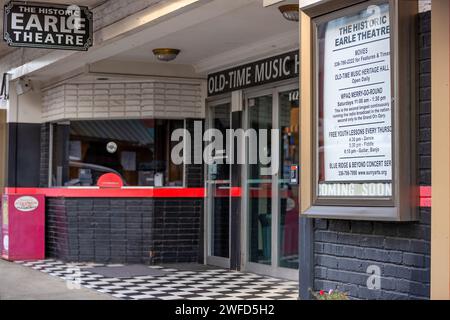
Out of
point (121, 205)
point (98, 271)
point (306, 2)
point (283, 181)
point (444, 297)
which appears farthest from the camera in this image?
point (121, 205)

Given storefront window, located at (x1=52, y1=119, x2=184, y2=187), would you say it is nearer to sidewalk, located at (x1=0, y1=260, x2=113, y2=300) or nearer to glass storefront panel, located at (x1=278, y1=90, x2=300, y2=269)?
sidewalk, located at (x1=0, y1=260, x2=113, y2=300)

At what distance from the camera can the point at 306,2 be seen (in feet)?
15.7

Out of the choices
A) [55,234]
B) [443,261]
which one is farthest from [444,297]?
[55,234]

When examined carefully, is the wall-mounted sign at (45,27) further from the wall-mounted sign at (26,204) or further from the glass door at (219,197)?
the wall-mounted sign at (26,204)

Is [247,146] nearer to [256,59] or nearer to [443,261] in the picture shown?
[256,59]

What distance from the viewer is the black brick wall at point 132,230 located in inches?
401

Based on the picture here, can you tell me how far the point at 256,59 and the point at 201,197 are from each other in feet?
7.73

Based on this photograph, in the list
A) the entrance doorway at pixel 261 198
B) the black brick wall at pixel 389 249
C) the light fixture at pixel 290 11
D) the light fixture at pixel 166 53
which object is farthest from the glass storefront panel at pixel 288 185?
the black brick wall at pixel 389 249

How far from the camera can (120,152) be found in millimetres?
10578

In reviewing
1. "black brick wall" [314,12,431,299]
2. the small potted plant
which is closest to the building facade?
"black brick wall" [314,12,431,299]

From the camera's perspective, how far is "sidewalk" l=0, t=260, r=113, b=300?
7205mm

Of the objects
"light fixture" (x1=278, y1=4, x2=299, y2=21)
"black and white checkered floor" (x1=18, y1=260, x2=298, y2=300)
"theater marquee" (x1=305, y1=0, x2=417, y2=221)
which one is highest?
"light fixture" (x1=278, y1=4, x2=299, y2=21)

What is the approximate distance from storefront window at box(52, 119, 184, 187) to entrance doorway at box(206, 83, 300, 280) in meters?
0.67

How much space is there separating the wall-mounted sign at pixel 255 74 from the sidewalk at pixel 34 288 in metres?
3.31
